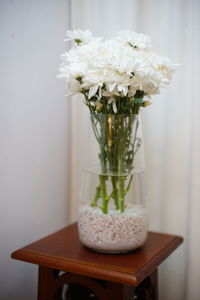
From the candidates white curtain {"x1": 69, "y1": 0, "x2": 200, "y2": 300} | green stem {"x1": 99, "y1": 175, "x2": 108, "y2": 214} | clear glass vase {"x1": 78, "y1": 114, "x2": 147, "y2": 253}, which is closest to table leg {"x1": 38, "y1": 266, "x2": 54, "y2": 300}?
clear glass vase {"x1": 78, "y1": 114, "x2": 147, "y2": 253}

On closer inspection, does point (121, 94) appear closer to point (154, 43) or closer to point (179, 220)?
point (154, 43)

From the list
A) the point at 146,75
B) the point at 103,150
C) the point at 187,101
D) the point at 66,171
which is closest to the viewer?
the point at 146,75

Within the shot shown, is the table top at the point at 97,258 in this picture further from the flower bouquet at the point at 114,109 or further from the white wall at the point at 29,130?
the white wall at the point at 29,130

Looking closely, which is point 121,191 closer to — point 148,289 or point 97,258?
point 97,258

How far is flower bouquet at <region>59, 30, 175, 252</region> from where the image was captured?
0.89 metres

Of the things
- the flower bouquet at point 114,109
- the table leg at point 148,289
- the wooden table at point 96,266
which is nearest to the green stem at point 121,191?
the flower bouquet at point 114,109

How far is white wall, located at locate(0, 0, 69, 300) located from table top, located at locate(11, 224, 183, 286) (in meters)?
0.17

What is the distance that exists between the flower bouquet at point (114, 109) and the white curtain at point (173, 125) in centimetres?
28

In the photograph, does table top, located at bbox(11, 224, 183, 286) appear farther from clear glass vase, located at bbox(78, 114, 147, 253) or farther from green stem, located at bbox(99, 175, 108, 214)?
green stem, located at bbox(99, 175, 108, 214)

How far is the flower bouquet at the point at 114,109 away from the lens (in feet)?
2.93

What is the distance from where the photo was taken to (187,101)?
4.13 feet

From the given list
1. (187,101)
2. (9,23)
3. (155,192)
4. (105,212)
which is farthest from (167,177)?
(9,23)

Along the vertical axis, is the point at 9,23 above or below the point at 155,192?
above

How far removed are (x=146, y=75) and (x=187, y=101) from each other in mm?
413
